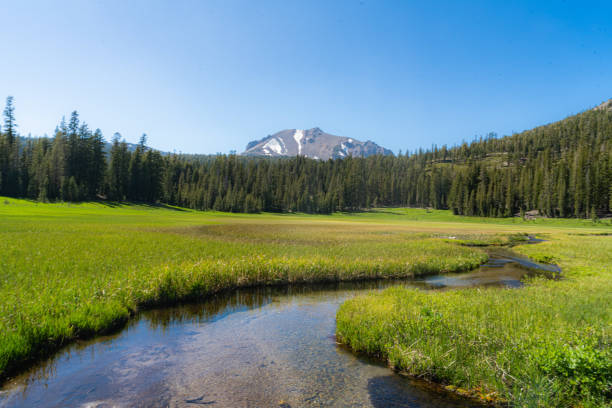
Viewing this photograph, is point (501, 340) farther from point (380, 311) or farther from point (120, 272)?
point (120, 272)

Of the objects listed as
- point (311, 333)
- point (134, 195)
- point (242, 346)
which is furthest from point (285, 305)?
point (134, 195)

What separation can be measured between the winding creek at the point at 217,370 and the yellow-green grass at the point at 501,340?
2.28 ft

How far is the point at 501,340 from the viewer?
8.87 metres

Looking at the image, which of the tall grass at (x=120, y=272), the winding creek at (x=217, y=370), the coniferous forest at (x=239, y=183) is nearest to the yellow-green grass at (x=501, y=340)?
the winding creek at (x=217, y=370)

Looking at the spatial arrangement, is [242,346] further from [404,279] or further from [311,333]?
[404,279]

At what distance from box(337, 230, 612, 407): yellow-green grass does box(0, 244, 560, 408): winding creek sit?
0.70 meters

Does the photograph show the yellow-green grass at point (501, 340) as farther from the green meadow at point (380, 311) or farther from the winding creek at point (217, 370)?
the winding creek at point (217, 370)

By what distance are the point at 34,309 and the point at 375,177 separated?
19465 centimetres

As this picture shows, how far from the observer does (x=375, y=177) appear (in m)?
196

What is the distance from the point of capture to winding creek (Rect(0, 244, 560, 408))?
24.6 feet

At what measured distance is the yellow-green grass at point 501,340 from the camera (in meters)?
6.49

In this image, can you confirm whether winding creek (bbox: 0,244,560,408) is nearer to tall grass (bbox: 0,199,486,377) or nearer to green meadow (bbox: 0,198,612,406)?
green meadow (bbox: 0,198,612,406)

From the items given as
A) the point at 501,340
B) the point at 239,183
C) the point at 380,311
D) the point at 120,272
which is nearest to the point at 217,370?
the point at 380,311

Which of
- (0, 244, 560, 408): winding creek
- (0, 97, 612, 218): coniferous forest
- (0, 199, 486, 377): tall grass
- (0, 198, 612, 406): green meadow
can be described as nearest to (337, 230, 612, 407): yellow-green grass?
(0, 198, 612, 406): green meadow
